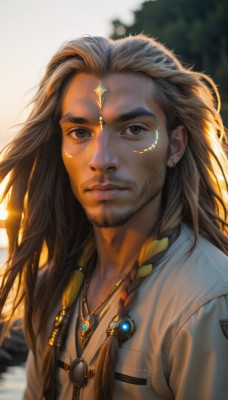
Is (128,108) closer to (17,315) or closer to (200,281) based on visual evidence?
(200,281)

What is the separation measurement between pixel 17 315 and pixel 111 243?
2.86ft

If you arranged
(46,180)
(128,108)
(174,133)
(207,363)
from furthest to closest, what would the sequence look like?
(46,180) → (174,133) → (128,108) → (207,363)

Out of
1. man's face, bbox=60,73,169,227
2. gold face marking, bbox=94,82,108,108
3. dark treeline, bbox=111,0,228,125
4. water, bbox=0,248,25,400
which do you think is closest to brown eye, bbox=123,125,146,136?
man's face, bbox=60,73,169,227

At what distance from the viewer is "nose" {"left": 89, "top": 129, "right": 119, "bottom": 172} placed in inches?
130

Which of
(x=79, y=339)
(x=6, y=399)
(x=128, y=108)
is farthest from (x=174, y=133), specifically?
(x=6, y=399)

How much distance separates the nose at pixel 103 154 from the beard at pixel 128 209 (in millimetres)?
157

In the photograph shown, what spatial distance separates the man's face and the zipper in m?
0.68

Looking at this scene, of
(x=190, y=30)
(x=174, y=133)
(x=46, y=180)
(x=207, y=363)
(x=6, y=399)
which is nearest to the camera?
(x=207, y=363)

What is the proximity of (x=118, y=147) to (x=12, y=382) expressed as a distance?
2310 mm

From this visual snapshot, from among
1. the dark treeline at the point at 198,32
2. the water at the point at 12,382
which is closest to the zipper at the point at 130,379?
the water at the point at 12,382

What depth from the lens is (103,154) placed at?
10.9 feet

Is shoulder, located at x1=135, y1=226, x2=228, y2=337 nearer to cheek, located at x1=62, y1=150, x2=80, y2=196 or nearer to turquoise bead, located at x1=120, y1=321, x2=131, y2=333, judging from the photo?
turquoise bead, located at x1=120, y1=321, x2=131, y2=333

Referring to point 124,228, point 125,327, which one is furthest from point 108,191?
point 125,327

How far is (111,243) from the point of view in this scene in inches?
143
